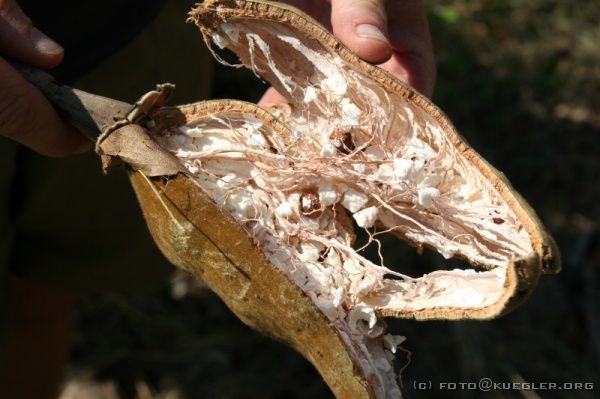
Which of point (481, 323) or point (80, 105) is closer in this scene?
point (80, 105)

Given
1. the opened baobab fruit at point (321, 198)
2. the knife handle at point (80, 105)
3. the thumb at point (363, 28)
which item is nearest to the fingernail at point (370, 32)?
the thumb at point (363, 28)

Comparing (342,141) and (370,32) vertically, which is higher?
(370,32)

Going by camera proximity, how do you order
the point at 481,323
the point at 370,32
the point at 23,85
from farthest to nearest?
the point at 481,323 < the point at 370,32 < the point at 23,85

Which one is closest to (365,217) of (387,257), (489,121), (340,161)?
(340,161)

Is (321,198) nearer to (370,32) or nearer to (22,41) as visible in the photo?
(370,32)

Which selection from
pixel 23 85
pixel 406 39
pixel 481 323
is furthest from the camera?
pixel 481 323
